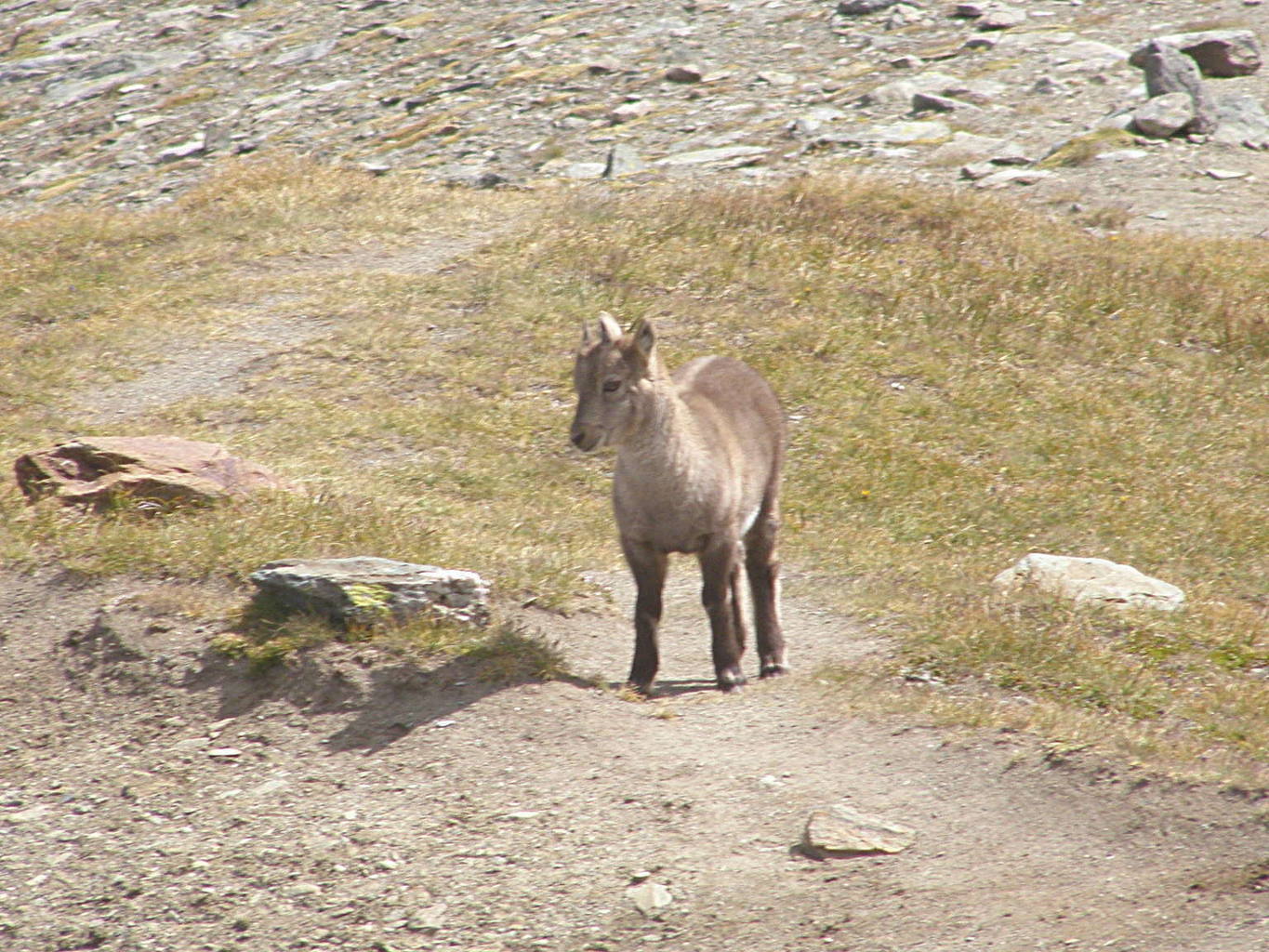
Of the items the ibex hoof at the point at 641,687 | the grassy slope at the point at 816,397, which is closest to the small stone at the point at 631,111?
the grassy slope at the point at 816,397

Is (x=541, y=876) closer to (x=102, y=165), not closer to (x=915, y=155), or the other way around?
(x=915, y=155)

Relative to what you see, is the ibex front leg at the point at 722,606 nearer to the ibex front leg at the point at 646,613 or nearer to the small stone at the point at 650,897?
the ibex front leg at the point at 646,613

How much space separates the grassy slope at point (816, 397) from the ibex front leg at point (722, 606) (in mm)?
719

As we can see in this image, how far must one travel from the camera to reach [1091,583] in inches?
431

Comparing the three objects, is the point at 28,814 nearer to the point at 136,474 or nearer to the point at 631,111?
the point at 136,474

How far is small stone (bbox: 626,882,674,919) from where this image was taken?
256 inches

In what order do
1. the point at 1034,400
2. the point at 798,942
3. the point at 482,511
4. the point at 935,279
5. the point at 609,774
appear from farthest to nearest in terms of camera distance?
the point at 935,279 < the point at 1034,400 < the point at 482,511 < the point at 609,774 < the point at 798,942

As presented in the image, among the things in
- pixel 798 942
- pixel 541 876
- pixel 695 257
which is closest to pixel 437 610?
pixel 541 876

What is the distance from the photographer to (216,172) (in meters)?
25.1

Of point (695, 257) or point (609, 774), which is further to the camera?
point (695, 257)

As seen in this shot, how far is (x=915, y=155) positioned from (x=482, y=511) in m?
13.9

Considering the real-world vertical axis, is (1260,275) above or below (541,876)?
below

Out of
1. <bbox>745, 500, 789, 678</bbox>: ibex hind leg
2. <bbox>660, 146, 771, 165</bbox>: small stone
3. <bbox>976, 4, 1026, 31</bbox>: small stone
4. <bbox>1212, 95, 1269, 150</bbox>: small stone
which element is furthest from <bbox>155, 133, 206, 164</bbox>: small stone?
<bbox>745, 500, 789, 678</bbox>: ibex hind leg

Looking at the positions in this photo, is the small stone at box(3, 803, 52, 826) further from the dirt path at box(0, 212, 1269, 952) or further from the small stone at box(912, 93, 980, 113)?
the small stone at box(912, 93, 980, 113)
